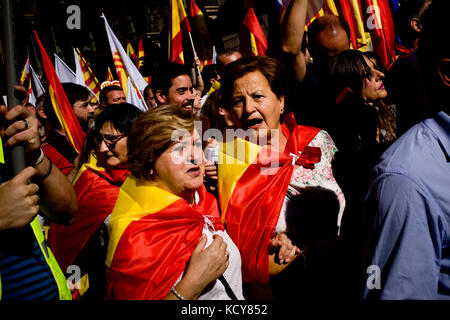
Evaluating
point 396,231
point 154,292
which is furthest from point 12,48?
point 396,231

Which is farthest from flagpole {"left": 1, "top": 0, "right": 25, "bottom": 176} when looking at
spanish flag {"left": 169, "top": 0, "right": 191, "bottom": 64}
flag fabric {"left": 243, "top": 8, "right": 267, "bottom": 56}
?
spanish flag {"left": 169, "top": 0, "right": 191, "bottom": 64}

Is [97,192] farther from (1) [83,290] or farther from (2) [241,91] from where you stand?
(2) [241,91]

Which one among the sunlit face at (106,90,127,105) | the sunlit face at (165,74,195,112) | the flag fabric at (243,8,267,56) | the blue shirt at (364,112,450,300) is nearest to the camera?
the blue shirt at (364,112,450,300)

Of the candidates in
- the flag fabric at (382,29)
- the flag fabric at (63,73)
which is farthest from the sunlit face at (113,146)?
the flag fabric at (63,73)

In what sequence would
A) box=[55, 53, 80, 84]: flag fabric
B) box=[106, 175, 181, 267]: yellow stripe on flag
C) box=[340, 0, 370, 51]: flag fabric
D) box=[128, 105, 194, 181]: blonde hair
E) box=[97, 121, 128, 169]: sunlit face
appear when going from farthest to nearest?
1. box=[55, 53, 80, 84]: flag fabric
2. box=[340, 0, 370, 51]: flag fabric
3. box=[97, 121, 128, 169]: sunlit face
4. box=[128, 105, 194, 181]: blonde hair
5. box=[106, 175, 181, 267]: yellow stripe on flag

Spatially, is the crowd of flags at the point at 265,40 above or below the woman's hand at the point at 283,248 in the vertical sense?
above

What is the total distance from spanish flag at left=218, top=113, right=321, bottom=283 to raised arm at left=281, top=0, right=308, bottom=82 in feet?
1.54

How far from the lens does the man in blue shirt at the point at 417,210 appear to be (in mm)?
986

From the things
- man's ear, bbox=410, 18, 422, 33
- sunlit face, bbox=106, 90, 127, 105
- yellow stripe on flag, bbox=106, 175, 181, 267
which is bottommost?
yellow stripe on flag, bbox=106, 175, 181, 267

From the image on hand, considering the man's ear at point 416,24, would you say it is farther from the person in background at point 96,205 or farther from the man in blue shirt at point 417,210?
the person in background at point 96,205

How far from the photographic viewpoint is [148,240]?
5.41 ft

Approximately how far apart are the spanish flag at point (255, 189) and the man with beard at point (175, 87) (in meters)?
1.51

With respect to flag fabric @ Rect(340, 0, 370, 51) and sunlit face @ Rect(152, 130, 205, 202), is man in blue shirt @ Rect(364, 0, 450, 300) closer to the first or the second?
sunlit face @ Rect(152, 130, 205, 202)

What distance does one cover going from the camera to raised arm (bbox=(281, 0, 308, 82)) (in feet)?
6.97
